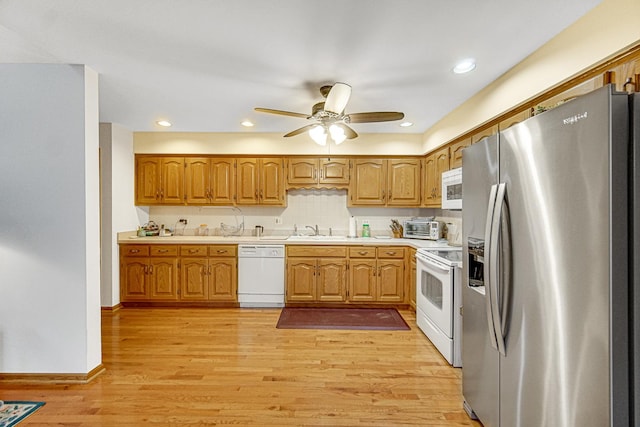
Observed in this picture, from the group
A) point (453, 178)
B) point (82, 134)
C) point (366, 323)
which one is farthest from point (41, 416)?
point (453, 178)

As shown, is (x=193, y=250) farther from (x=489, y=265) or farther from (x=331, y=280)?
(x=489, y=265)

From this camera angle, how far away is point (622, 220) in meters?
0.98

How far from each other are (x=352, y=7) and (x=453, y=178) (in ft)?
6.98

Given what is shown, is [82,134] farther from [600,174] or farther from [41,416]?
[600,174]

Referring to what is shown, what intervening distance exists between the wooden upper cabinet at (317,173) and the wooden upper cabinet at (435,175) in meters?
1.13

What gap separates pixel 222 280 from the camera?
4.12 meters

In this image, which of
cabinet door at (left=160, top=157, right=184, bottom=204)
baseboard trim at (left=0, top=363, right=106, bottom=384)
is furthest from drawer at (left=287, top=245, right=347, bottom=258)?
baseboard trim at (left=0, top=363, right=106, bottom=384)

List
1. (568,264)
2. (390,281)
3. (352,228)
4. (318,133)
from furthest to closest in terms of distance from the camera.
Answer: (352,228)
(390,281)
(318,133)
(568,264)

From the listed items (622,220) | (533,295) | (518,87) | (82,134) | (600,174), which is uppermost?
(518,87)

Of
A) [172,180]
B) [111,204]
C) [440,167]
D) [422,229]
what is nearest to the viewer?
[440,167]

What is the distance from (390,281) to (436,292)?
3.69 ft

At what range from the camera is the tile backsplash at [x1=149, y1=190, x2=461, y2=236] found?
4.71 m

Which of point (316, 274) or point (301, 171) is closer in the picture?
point (316, 274)

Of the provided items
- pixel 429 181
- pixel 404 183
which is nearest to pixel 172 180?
pixel 404 183
